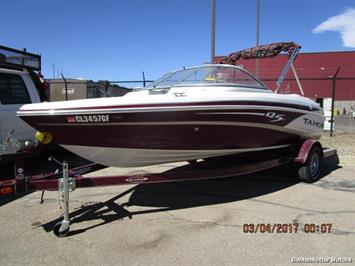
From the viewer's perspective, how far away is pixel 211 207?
578cm

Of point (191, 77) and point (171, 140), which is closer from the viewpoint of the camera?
point (171, 140)

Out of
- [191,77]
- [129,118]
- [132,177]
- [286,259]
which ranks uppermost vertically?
[191,77]

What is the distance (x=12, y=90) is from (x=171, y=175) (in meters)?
3.74

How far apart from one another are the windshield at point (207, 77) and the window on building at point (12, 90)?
8.62 feet

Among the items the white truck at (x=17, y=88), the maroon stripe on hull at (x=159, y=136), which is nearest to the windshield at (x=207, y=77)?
the maroon stripe on hull at (x=159, y=136)

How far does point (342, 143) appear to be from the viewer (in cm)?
1217

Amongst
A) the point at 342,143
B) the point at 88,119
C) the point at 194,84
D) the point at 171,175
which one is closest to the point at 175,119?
the point at 171,175

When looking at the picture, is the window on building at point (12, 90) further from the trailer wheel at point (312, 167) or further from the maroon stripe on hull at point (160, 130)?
the trailer wheel at point (312, 167)

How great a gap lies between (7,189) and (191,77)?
3.15m

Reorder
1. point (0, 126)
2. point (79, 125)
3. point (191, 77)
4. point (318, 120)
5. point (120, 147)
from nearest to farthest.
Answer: point (79, 125), point (120, 147), point (191, 77), point (0, 126), point (318, 120)

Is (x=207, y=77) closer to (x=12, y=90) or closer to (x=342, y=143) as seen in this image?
(x=12, y=90)

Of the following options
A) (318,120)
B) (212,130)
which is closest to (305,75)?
(318,120)

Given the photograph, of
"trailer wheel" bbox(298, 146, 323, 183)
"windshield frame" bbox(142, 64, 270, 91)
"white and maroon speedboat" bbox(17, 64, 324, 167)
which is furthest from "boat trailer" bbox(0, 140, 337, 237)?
"windshield frame" bbox(142, 64, 270, 91)

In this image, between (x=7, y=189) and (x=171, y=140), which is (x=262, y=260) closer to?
(x=171, y=140)
